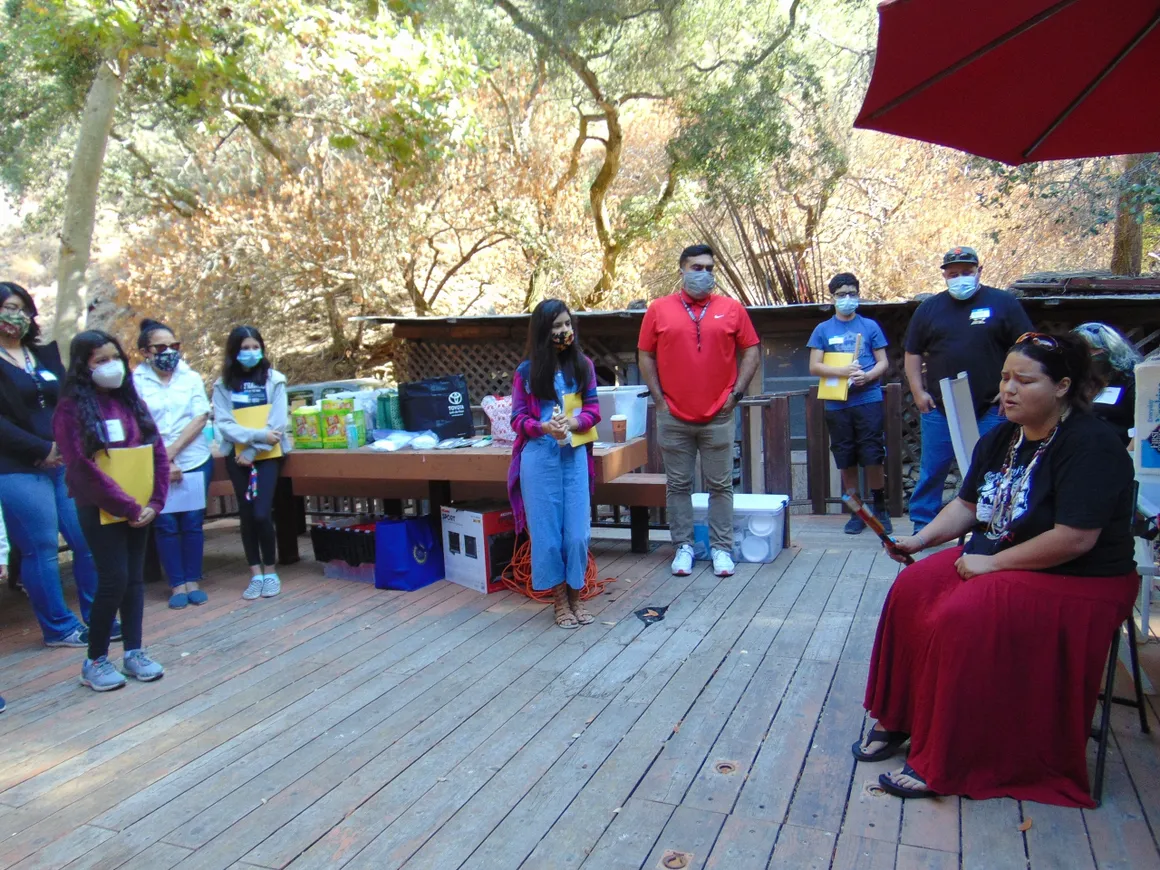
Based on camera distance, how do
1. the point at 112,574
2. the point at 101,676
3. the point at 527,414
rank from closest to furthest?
1. the point at 112,574
2. the point at 101,676
3. the point at 527,414

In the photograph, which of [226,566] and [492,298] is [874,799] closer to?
[226,566]

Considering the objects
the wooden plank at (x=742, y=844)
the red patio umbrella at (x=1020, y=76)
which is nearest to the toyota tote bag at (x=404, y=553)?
the wooden plank at (x=742, y=844)

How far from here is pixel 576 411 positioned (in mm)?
4449

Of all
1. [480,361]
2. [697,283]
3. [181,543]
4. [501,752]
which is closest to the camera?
[501,752]

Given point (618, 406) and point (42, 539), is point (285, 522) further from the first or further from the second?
point (618, 406)

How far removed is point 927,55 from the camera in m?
2.77

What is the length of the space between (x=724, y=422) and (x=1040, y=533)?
253cm

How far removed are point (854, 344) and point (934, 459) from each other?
4.24 feet

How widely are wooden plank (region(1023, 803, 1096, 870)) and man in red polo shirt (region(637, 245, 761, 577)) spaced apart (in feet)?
8.62

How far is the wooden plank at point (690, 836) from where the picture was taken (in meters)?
2.35

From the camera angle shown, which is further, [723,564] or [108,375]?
[723,564]

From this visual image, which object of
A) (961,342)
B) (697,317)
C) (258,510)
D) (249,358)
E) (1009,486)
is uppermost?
(697,317)

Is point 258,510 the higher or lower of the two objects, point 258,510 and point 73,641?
the higher

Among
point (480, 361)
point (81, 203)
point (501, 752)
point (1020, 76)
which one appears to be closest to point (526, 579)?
point (501, 752)
